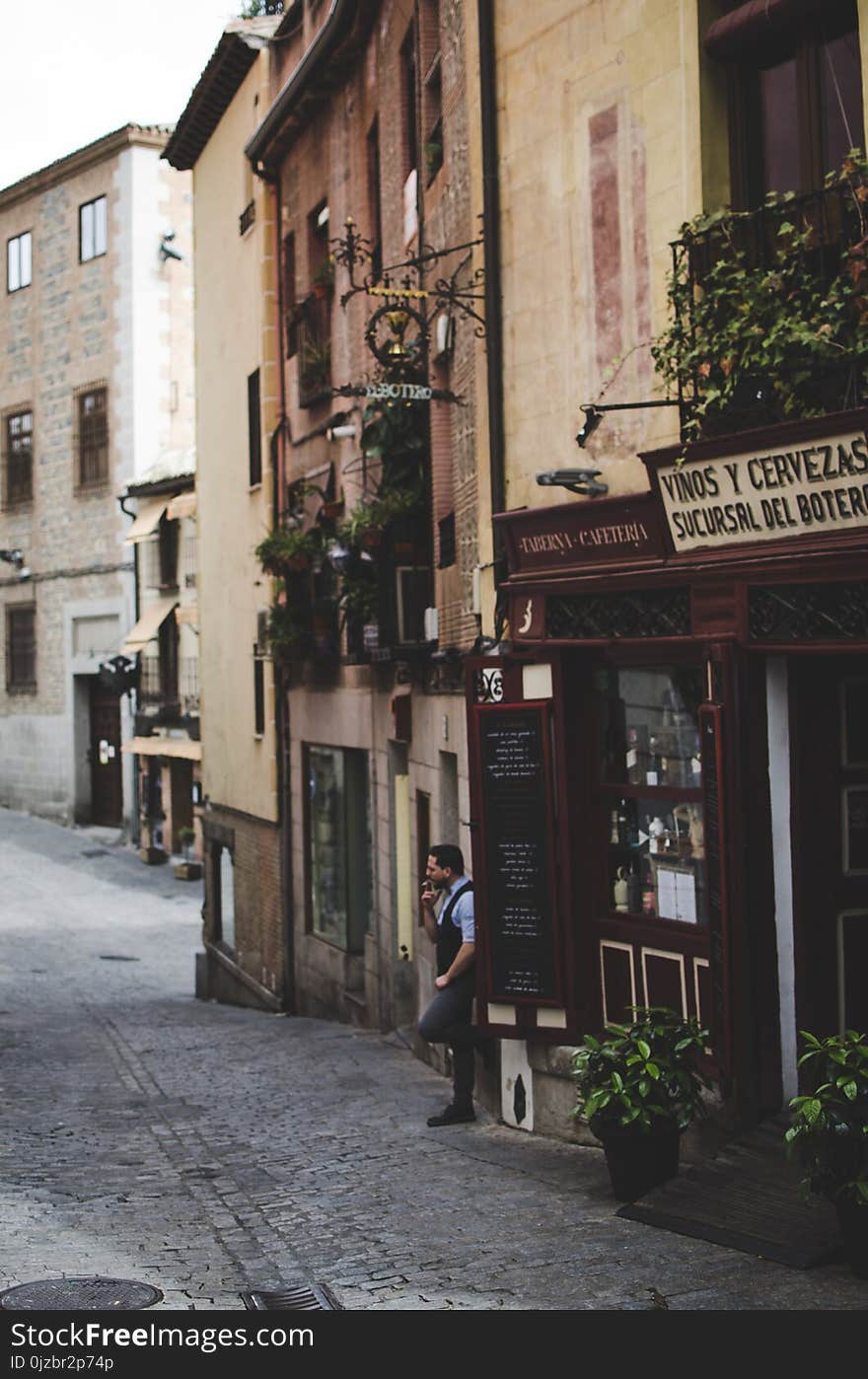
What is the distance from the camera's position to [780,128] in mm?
8898

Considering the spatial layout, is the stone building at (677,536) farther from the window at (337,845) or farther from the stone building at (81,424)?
the stone building at (81,424)

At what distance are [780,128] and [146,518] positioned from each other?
2800 cm

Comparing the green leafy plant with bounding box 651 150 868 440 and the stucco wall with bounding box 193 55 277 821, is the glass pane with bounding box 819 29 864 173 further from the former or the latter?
the stucco wall with bounding box 193 55 277 821

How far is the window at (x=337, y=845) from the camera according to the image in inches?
701

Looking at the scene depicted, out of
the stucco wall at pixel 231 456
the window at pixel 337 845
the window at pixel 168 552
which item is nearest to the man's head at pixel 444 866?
the window at pixel 337 845

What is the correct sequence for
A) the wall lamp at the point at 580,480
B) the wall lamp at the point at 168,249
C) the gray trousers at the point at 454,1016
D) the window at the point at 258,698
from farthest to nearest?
the wall lamp at the point at 168,249 → the window at the point at 258,698 → the gray trousers at the point at 454,1016 → the wall lamp at the point at 580,480

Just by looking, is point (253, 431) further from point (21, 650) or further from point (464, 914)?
point (21, 650)

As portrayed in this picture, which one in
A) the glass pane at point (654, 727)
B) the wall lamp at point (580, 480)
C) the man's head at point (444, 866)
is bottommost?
the man's head at point (444, 866)

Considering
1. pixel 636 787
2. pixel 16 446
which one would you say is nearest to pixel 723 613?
pixel 636 787

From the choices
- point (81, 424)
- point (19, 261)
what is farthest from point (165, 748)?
point (19, 261)

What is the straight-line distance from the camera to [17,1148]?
10695mm

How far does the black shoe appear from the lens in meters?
11.0

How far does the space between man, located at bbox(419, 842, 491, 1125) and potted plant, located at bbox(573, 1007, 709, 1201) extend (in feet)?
7.80

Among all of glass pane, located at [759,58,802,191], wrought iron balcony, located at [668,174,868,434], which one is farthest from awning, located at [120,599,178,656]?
wrought iron balcony, located at [668,174,868,434]
